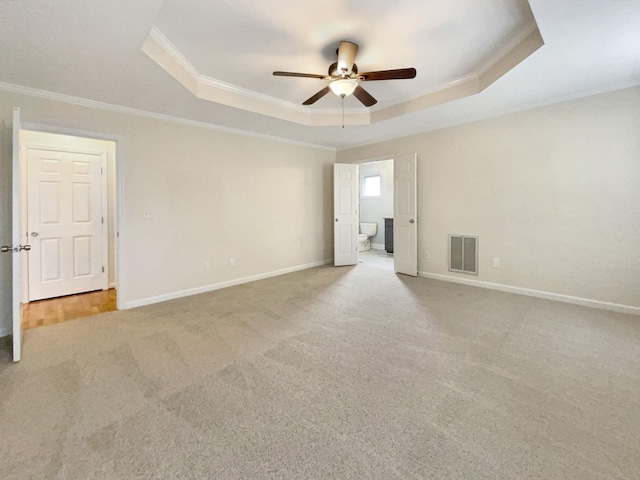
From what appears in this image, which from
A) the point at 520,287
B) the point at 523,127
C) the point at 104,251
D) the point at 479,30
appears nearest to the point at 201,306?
the point at 104,251

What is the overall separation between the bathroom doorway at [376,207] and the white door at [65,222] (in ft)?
18.2

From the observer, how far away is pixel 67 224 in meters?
4.04

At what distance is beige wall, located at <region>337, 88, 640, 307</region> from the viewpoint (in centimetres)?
316

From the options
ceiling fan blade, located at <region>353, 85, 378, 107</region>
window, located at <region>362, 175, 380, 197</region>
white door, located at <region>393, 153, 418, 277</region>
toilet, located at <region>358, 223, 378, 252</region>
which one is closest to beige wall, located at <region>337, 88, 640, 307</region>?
white door, located at <region>393, 153, 418, 277</region>

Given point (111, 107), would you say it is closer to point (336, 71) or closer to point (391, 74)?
point (336, 71)

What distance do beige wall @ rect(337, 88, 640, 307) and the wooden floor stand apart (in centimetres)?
491

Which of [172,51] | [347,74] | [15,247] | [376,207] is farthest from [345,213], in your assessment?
[15,247]

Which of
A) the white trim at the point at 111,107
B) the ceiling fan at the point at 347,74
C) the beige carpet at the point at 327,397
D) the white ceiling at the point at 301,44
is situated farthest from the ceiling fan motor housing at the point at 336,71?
the beige carpet at the point at 327,397

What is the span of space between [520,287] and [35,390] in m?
5.07

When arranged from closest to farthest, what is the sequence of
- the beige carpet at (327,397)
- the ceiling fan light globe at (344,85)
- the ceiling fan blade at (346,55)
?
the beige carpet at (327,397)
the ceiling fan blade at (346,55)
the ceiling fan light globe at (344,85)

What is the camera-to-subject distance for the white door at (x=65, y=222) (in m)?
3.80

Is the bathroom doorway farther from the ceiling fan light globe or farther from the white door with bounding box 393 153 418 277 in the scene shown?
the ceiling fan light globe

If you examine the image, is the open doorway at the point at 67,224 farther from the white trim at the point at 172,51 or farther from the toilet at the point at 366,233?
the toilet at the point at 366,233

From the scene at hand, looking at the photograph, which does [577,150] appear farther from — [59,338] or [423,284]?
[59,338]
